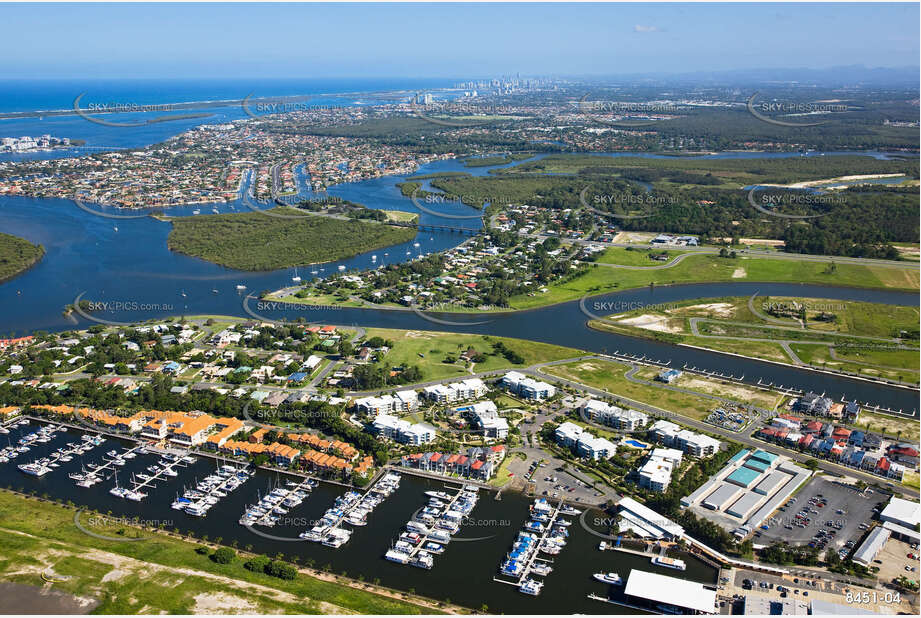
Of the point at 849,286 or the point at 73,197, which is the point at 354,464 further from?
the point at 73,197

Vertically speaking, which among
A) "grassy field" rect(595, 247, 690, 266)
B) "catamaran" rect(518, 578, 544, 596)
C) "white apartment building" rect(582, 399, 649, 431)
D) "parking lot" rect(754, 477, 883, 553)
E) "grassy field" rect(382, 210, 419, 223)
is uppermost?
"grassy field" rect(382, 210, 419, 223)

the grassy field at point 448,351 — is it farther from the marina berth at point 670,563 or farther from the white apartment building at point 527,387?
the marina berth at point 670,563

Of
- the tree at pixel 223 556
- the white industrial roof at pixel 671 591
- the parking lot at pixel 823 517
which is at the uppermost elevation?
the tree at pixel 223 556

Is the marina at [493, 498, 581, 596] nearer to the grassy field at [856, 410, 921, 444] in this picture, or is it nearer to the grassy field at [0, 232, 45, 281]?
the grassy field at [856, 410, 921, 444]

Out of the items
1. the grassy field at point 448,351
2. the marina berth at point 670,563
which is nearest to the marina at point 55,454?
the grassy field at point 448,351

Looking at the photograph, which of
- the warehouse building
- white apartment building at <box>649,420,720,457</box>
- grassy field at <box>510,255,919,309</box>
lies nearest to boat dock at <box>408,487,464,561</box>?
the warehouse building
